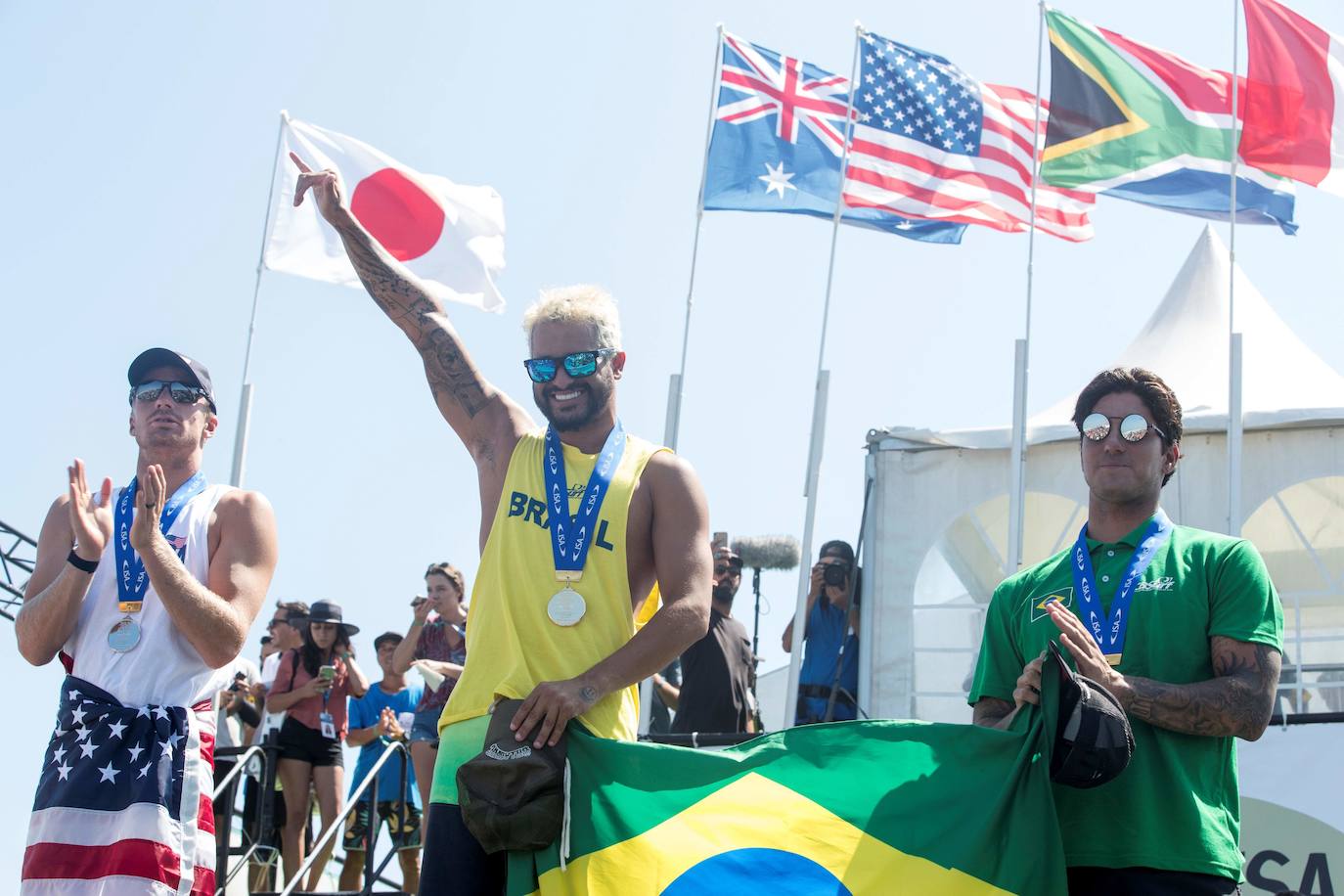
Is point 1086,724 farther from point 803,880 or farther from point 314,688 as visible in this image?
point 314,688

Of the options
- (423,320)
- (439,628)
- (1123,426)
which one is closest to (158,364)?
(423,320)

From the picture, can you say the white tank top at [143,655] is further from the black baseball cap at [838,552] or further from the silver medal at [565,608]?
the black baseball cap at [838,552]

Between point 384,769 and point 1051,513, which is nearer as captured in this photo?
point 384,769

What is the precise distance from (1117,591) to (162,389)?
2.74 meters

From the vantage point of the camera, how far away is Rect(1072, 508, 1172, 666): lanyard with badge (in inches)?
134

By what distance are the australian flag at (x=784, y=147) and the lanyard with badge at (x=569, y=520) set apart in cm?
990

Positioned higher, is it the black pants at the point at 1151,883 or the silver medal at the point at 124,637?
the silver medal at the point at 124,637

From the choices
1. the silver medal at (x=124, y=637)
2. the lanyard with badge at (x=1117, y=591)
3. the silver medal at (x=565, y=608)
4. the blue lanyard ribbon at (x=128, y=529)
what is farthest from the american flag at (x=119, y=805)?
the lanyard with badge at (x=1117, y=591)

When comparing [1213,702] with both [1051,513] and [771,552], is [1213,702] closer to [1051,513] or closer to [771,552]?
[1051,513]

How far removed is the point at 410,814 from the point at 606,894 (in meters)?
5.99

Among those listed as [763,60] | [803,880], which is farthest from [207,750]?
[763,60]

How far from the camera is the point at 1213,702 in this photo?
10.4 ft

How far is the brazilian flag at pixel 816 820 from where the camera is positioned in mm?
3330

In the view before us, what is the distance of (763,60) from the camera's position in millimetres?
13695
